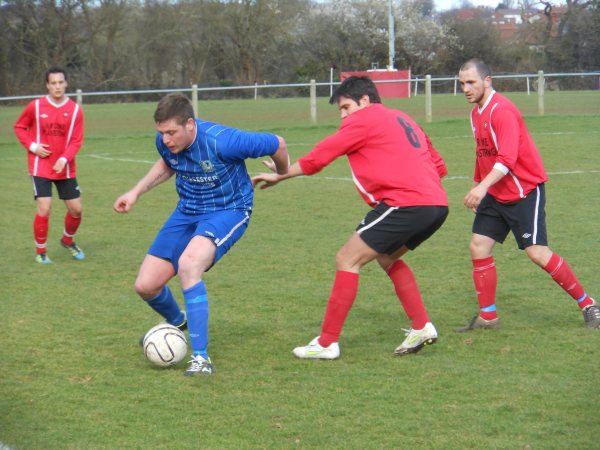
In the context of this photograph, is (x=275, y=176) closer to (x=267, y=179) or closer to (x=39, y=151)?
(x=267, y=179)

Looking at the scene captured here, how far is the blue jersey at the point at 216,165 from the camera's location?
5.88 m

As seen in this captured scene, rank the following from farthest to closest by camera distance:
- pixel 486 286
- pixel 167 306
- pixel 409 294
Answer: pixel 486 286
pixel 167 306
pixel 409 294

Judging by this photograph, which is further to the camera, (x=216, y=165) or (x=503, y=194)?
(x=503, y=194)

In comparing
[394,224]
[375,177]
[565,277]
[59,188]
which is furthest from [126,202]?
[59,188]

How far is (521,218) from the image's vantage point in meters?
6.62

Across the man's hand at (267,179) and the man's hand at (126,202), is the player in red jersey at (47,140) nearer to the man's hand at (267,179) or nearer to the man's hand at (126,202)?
the man's hand at (126,202)

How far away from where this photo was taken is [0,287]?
853 centimetres

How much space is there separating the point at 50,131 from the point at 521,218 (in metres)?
5.22

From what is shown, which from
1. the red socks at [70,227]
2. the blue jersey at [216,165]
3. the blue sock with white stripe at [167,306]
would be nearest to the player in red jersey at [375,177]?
the blue jersey at [216,165]

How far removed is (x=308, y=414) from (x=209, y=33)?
4815 cm

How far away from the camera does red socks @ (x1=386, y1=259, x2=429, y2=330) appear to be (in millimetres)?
6203

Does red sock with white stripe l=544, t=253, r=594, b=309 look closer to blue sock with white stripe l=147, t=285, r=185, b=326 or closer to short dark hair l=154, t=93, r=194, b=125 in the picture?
blue sock with white stripe l=147, t=285, r=185, b=326

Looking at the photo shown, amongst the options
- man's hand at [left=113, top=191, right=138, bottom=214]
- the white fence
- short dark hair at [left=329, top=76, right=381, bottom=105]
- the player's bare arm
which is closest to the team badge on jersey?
the player's bare arm

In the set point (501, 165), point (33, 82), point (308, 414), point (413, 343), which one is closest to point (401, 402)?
point (308, 414)
